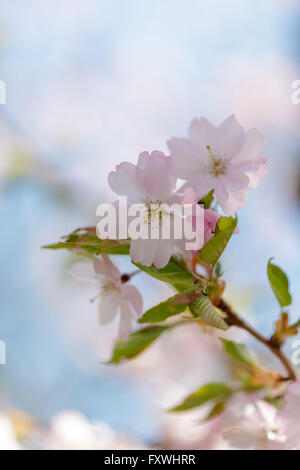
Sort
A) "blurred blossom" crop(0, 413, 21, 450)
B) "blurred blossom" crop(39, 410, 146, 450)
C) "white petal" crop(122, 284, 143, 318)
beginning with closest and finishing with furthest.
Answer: "white petal" crop(122, 284, 143, 318), "blurred blossom" crop(0, 413, 21, 450), "blurred blossom" crop(39, 410, 146, 450)

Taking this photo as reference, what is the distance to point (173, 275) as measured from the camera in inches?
18.3

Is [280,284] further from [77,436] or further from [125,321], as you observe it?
[77,436]

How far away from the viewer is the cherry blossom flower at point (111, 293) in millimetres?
542

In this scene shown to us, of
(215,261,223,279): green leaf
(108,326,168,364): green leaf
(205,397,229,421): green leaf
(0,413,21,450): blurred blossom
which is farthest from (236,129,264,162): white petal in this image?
(0,413,21,450): blurred blossom

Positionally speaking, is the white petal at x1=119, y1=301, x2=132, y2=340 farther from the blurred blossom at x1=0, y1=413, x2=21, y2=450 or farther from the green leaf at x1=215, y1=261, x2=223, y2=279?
the blurred blossom at x1=0, y1=413, x2=21, y2=450

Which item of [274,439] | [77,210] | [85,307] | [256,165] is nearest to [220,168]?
[256,165]

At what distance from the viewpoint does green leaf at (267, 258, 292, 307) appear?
0.56 metres

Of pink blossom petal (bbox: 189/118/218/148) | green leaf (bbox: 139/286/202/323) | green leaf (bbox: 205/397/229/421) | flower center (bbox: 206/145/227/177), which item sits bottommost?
green leaf (bbox: 205/397/229/421)

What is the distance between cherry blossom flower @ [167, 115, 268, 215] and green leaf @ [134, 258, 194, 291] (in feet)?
0.24

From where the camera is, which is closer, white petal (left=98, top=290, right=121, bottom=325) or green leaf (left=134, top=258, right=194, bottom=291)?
green leaf (left=134, top=258, right=194, bottom=291)

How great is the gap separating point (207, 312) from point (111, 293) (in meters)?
0.16

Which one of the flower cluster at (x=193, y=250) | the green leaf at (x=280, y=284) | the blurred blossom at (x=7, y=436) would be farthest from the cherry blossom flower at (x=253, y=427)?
the blurred blossom at (x=7, y=436)

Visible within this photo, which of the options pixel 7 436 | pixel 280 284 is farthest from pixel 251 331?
pixel 7 436
